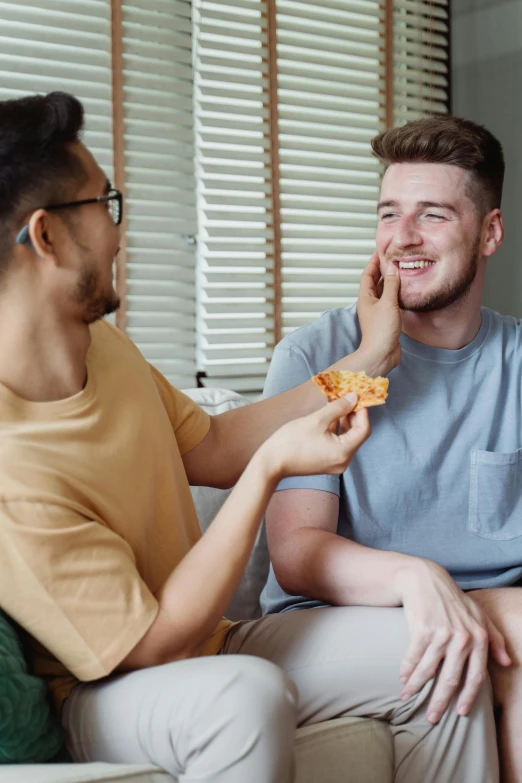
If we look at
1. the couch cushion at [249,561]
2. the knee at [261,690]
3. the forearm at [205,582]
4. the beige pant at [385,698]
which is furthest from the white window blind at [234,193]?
the knee at [261,690]

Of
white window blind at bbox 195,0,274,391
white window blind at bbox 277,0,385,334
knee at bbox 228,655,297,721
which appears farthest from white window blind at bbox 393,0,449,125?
knee at bbox 228,655,297,721

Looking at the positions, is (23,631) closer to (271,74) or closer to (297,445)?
(297,445)

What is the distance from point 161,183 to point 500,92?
1449 mm

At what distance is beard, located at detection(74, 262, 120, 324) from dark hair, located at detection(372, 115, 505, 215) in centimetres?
86

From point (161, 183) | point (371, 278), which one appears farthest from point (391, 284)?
point (161, 183)

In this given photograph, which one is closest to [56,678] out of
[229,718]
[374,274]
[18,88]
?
[229,718]

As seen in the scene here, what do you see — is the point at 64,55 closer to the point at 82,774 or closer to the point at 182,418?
the point at 182,418

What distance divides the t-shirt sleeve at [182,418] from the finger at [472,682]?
589mm

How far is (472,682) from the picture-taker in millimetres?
1373

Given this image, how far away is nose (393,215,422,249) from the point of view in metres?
1.90

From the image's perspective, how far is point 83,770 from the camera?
115cm

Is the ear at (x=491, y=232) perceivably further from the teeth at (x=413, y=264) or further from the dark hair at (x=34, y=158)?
the dark hair at (x=34, y=158)

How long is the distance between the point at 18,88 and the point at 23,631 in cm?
180

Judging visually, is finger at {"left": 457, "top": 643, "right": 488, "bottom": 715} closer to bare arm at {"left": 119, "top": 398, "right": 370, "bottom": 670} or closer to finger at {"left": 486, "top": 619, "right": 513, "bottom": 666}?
finger at {"left": 486, "top": 619, "right": 513, "bottom": 666}
